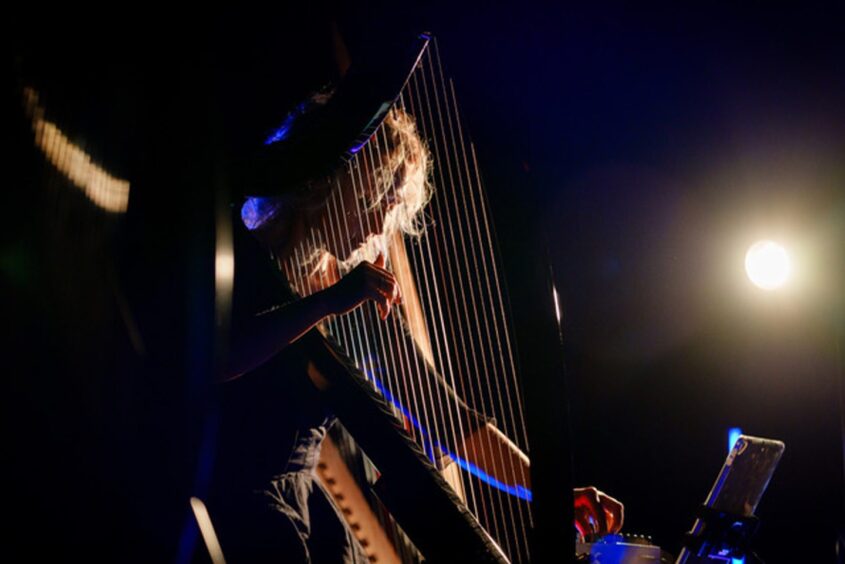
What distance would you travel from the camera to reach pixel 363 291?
119 cm

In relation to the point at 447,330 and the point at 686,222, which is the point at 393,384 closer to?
the point at 447,330

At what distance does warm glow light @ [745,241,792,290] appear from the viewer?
183 centimetres

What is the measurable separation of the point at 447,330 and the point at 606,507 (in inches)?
28.9

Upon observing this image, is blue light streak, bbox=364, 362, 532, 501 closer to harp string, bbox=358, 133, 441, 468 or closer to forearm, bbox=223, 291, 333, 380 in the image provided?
harp string, bbox=358, 133, 441, 468

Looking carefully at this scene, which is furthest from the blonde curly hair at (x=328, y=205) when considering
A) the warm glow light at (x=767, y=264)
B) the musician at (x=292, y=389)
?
the warm glow light at (x=767, y=264)

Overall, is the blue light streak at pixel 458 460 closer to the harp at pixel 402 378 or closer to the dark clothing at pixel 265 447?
the harp at pixel 402 378

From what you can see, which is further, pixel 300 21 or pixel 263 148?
pixel 300 21

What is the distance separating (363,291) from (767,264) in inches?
47.2

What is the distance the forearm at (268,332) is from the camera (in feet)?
3.67

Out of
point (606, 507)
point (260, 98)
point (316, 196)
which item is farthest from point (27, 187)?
point (260, 98)

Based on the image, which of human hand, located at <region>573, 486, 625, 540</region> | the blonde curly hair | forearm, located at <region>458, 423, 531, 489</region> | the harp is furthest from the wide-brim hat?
human hand, located at <region>573, 486, 625, 540</region>

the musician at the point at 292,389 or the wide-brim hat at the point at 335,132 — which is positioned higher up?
the wide-brim hat at the point at 335,132

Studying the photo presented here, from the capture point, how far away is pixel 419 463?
1132mm

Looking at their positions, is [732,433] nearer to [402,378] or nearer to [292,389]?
[402,378]
